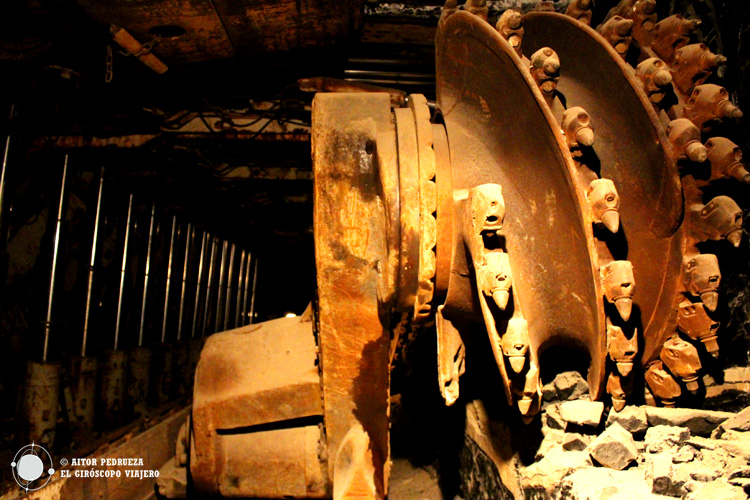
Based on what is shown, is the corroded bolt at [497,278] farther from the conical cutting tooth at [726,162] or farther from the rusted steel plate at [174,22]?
the rusted steel plate at [174,22]

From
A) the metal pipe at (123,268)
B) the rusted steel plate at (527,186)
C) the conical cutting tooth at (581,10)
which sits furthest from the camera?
the metal pipe at (123,268)

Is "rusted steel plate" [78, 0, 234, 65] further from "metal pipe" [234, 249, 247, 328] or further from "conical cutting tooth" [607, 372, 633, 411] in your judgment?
"metal pipe" [234, 249, 247, 328]

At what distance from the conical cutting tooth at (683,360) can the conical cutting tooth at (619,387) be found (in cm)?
14

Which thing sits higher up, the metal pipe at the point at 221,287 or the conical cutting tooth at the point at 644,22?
the conical cutting tooth at the point at 644,22

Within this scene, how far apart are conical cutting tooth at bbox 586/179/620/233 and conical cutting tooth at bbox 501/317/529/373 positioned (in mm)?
313

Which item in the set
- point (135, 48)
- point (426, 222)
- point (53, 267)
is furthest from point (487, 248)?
point (53, 267)

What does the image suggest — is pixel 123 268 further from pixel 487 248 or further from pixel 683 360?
pixel 683 360

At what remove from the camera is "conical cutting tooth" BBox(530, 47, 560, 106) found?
52.8 inches

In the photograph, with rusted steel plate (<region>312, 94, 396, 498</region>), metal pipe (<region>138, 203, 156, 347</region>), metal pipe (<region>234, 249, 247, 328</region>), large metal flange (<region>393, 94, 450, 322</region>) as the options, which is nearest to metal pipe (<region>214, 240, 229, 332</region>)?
metal pipe (<region>234, 249, 247, 328</region>)

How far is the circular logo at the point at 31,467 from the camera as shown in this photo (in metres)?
2.26

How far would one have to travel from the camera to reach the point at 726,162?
1.41 metres

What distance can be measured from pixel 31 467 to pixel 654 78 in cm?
328

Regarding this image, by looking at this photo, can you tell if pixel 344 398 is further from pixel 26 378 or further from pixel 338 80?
pixel 26 378

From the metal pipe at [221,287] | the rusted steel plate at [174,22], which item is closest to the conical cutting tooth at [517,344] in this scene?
the rusted steel plate at [174,22]
